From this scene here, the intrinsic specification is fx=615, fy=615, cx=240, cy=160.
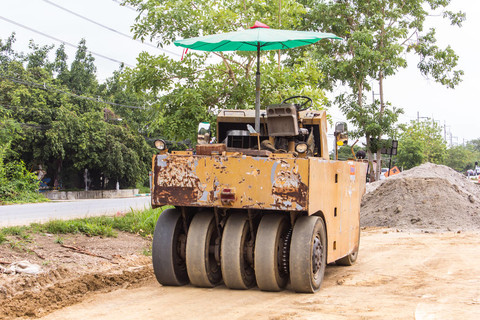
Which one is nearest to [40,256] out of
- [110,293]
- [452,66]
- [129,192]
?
[110,293]

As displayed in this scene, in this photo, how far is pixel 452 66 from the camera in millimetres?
30578

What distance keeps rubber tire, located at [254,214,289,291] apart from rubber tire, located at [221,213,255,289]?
0.20 metres

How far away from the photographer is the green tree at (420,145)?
51.3 metres

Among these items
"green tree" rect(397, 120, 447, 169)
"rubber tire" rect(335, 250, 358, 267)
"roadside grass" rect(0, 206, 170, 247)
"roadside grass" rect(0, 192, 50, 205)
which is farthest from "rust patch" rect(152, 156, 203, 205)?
"green tree" rect(397, 120, 447, 169)

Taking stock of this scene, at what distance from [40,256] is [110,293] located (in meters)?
1.99

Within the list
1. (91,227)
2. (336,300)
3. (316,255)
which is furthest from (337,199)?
(91,227)

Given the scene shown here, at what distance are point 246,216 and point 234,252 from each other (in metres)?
0.49

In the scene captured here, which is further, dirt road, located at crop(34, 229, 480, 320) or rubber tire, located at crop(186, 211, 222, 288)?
rubber tire, located at crop(186, 211, 222, 288)

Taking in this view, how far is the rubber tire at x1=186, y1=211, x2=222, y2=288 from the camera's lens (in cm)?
770

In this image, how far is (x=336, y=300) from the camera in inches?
278

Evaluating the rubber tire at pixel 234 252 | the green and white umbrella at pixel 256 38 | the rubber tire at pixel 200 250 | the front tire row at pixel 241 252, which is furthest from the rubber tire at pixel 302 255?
the green and white umbrella at pixel 256 38

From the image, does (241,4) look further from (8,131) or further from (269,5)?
(8,131)

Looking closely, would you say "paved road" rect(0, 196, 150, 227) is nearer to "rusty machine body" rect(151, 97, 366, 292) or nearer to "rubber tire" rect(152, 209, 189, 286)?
"rubber tire" rect(152, 209, 189, 286)

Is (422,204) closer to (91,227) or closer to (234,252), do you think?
(91,227)
